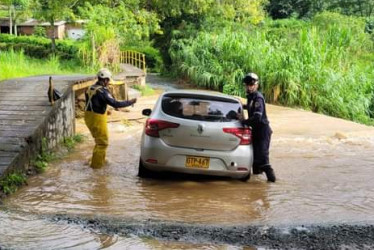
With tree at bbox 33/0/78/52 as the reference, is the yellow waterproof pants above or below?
below

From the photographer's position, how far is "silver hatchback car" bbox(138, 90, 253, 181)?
24.4ft

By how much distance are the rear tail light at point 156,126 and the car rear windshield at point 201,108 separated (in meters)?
0.19

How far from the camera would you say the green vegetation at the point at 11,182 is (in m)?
7.34

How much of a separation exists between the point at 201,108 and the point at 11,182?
10.0 ft

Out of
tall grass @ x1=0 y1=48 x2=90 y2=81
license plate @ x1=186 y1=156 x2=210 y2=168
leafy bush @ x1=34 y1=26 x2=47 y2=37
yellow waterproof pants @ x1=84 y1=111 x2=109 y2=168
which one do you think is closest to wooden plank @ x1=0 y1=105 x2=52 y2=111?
yellow waterproof pants @ x1=84 y1=111 x2=109 y2=168

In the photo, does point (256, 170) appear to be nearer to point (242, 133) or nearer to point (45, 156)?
point (242, 133)

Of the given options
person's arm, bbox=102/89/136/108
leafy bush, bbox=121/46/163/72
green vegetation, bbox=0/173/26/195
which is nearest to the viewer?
green vegetation, bbox=0/173/26/195

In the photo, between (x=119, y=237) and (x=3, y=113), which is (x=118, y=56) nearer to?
(x=3, y=113)

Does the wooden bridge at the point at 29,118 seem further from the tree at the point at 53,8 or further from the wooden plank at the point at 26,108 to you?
the tree at the point at 53,8

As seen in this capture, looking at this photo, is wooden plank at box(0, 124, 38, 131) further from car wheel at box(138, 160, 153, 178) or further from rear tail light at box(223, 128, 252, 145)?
rear tail light at box(223, 128, 252, 145)

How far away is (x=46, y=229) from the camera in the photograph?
5734 mm

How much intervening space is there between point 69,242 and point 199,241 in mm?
1368

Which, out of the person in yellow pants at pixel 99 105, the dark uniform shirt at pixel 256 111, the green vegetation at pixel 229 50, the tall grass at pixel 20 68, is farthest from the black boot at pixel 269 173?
the green vegetation at pixel 229 50

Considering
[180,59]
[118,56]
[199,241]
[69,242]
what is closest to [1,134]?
[69,242]
